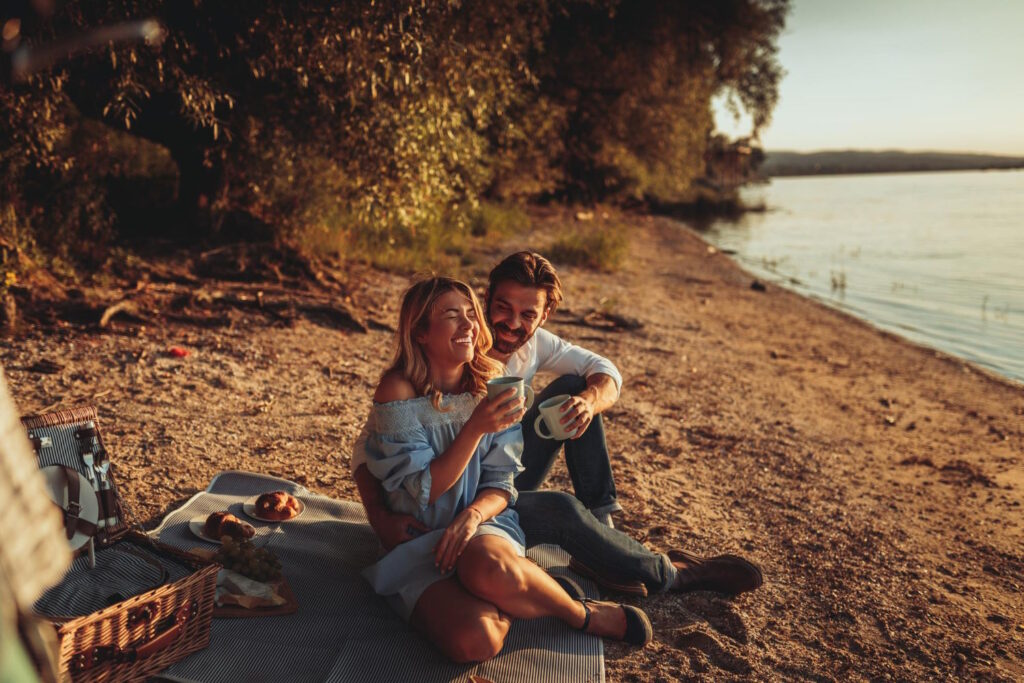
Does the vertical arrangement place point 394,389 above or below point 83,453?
above

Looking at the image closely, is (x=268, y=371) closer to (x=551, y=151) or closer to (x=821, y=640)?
(x=821, y=640)

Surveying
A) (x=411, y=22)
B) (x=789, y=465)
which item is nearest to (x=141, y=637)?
(x=789, y=465)

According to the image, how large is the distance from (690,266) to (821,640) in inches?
590

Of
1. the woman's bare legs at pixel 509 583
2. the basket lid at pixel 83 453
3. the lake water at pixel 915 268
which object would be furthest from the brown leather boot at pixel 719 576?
the lake water at pixel 915 268

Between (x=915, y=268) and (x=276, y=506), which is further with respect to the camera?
(x=915, y=268)

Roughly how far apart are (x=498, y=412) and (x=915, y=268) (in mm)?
20432

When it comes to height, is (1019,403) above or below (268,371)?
below

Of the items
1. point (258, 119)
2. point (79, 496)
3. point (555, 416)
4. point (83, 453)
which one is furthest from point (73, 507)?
point (258, 119)

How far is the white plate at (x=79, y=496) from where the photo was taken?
292cm

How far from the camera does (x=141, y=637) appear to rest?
2619 mm

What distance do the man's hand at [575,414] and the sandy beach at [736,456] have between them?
0.91 m

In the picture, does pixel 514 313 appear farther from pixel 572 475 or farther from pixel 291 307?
pixel 291 307

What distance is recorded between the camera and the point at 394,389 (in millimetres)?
3115

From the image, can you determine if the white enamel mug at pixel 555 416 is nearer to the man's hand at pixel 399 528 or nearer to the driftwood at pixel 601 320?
the man's hand at pixel 399 528
